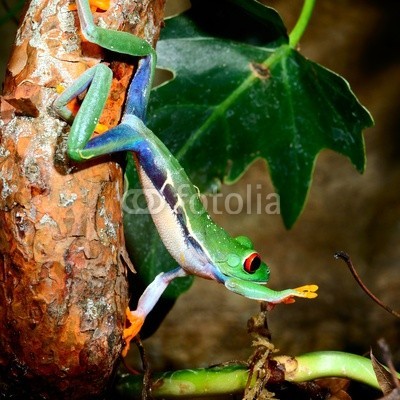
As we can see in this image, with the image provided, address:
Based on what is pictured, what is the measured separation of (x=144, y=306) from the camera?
1.13 m

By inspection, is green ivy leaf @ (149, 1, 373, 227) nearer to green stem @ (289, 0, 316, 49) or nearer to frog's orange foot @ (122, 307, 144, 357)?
green stem @ (289, 0, 316, 49)

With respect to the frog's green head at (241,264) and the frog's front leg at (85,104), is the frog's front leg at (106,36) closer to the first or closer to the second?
the frog's front leg at (85,104)

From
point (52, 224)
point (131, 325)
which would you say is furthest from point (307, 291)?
point (52, 224)

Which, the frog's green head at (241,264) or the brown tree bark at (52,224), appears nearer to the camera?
the brown tree bark at (52,224)

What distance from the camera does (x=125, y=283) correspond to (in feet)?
3.33

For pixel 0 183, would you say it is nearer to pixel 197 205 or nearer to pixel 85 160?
pixel 85 160

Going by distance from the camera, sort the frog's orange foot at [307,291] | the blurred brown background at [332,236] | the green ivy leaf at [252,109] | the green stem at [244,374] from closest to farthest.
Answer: the frog's orange foot at [307,291] < the green stem at [244,374] < the green ivy leaf at [252,109] < the blurred brown background at [332,236]

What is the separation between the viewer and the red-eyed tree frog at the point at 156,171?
0.89m

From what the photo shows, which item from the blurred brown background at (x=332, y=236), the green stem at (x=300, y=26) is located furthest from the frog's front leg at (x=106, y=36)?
the blurred brown background at (x=332, y=236)

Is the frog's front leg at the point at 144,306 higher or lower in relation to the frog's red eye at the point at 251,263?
lower

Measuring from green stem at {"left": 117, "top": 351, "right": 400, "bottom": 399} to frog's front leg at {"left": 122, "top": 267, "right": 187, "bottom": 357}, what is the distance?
108mm

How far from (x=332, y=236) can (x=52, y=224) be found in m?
1.81

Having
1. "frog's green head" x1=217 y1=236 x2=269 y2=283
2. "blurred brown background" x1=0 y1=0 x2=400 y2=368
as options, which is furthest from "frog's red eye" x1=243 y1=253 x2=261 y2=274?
"blurred brown background" x1=0 y1=0 x2=400 y2=368

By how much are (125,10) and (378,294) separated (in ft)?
5.50
